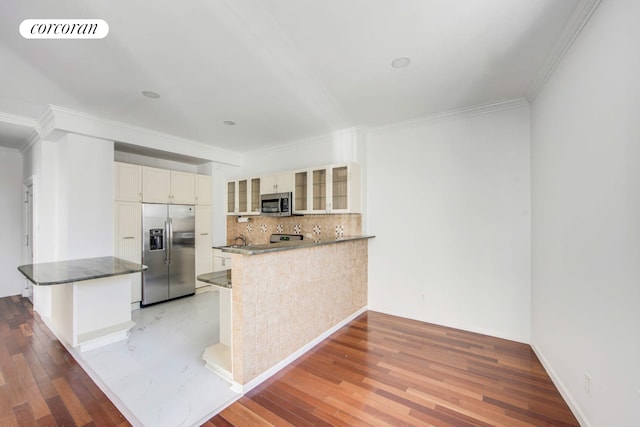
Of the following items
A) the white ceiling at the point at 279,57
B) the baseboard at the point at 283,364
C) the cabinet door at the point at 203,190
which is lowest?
the baseboard at the point at 283,364

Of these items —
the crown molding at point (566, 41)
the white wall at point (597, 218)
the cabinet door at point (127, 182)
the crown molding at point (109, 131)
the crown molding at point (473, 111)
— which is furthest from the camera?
the cabinet door at point (127, 182)

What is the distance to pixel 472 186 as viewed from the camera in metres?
3.23

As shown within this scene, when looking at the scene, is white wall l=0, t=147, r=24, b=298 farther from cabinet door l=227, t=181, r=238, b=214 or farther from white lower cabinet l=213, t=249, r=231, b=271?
cabinet door l=227, t=181, r=238, b=214

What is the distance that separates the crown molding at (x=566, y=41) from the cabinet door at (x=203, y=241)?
16.2ft

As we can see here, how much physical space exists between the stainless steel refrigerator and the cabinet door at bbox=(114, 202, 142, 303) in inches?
2.5

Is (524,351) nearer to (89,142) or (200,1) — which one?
(200,1)

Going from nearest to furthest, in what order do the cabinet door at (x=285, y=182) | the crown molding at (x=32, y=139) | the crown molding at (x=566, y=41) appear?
the crown molding at (x=566, y=41) < the crown molding at (x=32, y=139) < the cabinet door at (x=285, y=182)

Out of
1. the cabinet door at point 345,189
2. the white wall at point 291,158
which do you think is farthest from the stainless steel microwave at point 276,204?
the cabinet door at point 345,189

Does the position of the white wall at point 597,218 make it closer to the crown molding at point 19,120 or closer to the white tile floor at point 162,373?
the white tile floor at point 162,373

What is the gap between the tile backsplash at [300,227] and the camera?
3922 mm

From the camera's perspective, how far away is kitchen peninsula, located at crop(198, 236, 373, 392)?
213 cm

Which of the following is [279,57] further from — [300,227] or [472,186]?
[300,227]

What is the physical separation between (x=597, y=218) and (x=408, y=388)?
1.76 m

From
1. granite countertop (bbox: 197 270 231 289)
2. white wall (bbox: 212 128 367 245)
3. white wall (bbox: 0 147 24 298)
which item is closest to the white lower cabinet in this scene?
white wall (bbox: 212 128 367 245)
